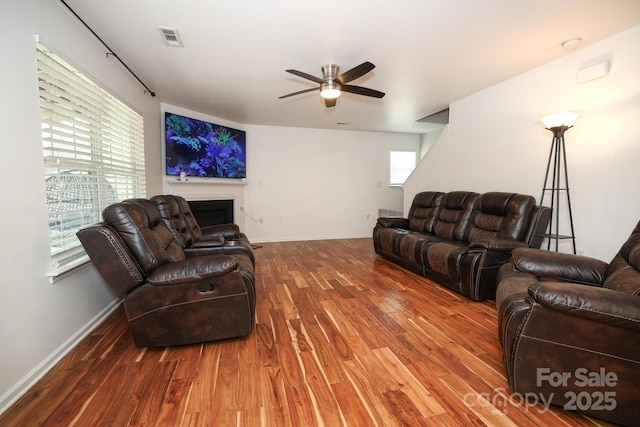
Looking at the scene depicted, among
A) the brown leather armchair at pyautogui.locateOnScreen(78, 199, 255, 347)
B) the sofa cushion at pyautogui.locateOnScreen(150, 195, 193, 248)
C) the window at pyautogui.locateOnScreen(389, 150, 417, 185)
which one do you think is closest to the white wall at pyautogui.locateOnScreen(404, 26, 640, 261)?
the window at pyautogui.locateOnScreen(389, 150, 417, 185)

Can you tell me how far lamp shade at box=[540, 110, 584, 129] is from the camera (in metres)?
2.39

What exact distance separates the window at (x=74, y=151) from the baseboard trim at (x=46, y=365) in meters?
0.50

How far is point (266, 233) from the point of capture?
5738 millimetres

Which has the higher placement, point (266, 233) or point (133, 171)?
point (133, 171)

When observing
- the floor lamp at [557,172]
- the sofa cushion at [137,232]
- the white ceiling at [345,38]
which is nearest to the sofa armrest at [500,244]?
the floor lamp at [557,172]

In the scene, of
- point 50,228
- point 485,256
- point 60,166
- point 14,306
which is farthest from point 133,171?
point 485,256

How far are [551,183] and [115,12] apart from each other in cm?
412

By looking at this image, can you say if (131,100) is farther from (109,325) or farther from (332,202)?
(332,202)

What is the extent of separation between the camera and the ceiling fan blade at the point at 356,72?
2.31 meters

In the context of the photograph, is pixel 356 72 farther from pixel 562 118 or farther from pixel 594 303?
pixel 594 303

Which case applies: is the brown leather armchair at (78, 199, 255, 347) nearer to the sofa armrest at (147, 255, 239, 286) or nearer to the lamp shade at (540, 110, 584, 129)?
the sofa armrest at (147, 255, 239, 286)

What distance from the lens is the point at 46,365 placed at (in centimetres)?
165

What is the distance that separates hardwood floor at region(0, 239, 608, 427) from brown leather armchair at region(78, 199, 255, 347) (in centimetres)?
16

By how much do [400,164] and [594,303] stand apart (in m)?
5.57
